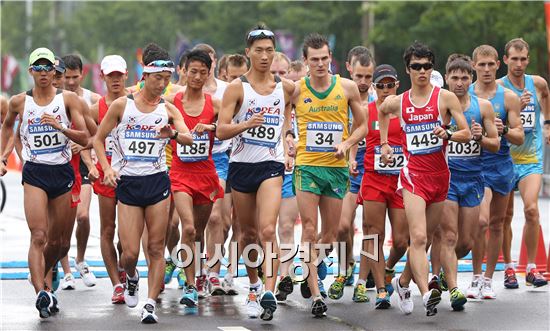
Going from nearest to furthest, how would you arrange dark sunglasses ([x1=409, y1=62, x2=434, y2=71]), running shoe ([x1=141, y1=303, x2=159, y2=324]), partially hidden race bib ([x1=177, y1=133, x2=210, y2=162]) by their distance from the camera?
running shoe ([x1=141, y1=303, x2=159, y2=324]) → dark sunglasses ([x1=409, y1=62, x2=434, y2=71]) → partially hidden race bib ([x1=177, y1=133, x2=210, y2=162])

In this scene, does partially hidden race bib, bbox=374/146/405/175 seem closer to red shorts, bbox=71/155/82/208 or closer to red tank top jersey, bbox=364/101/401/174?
red tank top jersey, bbox=364/101/401/174

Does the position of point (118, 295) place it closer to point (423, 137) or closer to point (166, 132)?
point (166, 132)

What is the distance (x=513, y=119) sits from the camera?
13.4 metres

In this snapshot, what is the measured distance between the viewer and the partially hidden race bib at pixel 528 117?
567 inches

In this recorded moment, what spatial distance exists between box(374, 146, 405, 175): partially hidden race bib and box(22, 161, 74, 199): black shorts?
2929mm

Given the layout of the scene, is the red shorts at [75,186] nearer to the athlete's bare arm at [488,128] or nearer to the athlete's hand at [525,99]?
the athlete's bare arm at [488,128]

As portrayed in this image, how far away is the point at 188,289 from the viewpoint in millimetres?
12297

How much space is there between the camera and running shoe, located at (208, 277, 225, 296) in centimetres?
1328

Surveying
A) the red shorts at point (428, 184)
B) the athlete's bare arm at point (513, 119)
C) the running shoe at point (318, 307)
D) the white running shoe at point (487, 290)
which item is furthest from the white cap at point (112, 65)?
the white running shoe at point (487, 290)

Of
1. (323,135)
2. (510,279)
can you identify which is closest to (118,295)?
(323,135)

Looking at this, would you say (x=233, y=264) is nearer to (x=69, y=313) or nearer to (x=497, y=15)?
(x=69, y=313)

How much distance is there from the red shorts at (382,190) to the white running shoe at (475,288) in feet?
3.59

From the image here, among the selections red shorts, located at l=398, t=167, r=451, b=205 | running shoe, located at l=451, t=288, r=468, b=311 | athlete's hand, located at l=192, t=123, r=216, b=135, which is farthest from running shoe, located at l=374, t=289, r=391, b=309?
athlete's hand, located at l=192, t=123, r=216, b=135

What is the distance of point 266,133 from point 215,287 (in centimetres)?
192
